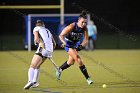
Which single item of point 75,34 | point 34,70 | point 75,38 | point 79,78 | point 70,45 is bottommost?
point 79,78

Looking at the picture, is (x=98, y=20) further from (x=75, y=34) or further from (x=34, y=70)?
(x=34, y=70)

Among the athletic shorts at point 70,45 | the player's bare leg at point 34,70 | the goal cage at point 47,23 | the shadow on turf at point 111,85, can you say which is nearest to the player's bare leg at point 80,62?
the athletic shorts at point 70,45

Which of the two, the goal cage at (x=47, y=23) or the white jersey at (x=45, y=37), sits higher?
the white jersey at (x=45, y=37)

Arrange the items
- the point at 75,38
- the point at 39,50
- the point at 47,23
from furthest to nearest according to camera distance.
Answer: the point at 47,23 < the point at 75,38 < the point at 39,50

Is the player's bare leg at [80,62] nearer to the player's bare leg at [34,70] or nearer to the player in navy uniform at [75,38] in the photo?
the player in navy uniform at [75,38]

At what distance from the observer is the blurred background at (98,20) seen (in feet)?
92.2

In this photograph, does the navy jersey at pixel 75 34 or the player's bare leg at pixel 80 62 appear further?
the navy jersey at pixel 75 34

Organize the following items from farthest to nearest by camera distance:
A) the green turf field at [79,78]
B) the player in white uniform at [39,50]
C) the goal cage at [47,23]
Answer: the goal cage at [47,23] < the player in white uniform at [39,50] < the green turf field at [79,78]

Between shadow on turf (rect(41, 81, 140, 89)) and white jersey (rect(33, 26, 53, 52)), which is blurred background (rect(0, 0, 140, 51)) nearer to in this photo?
shadow on turf (rect(41, 81, 140, 89))

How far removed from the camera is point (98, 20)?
28.8 meters

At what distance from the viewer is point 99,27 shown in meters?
29.0

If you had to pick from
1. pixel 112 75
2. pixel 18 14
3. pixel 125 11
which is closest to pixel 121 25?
pixel 125 11

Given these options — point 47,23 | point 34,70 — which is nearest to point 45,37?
point 34,70

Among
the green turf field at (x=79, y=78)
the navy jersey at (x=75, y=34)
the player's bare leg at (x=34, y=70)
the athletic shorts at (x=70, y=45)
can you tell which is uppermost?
the navy jersey at (x=75, y=34)
